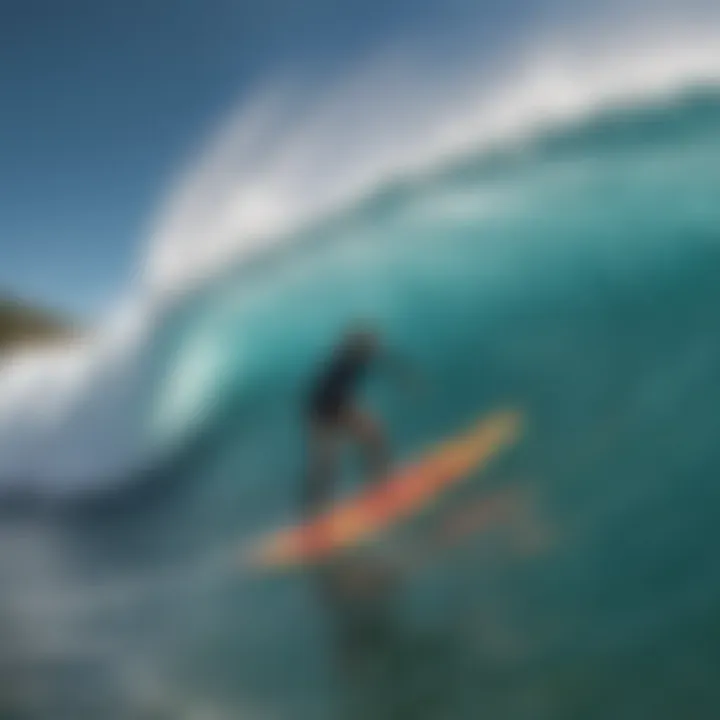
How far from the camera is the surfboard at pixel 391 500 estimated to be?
262cm

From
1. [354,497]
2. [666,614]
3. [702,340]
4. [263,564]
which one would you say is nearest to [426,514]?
[354,497]

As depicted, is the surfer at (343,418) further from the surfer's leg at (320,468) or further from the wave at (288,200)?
the wave at (288,200)

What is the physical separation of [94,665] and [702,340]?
175 centimetres

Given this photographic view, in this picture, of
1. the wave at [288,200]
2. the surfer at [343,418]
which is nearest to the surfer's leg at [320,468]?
the surfer at [343,418]

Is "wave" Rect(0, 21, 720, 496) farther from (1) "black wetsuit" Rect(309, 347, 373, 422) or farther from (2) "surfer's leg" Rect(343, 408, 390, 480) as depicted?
(2) "surfer's leg" Rect(343, 408, 390, 480)

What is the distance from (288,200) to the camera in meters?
3.08

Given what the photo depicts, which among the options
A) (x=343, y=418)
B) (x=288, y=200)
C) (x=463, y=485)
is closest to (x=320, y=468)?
(x=343, y=418)

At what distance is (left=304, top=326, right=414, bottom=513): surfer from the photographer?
2750mm

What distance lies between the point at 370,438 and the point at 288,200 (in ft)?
2.52

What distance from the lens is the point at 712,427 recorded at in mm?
2543

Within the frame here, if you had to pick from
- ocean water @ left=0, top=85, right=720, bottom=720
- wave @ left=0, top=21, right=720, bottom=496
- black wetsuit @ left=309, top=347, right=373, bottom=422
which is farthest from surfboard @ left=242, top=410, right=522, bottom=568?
wave @ left=0, top=21, right=720, bottom=496

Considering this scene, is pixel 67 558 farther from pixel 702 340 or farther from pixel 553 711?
pixel 702 340

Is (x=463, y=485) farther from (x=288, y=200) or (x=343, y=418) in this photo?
(x=288, y=200)

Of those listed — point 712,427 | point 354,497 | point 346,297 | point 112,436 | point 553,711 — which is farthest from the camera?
point 112,436
